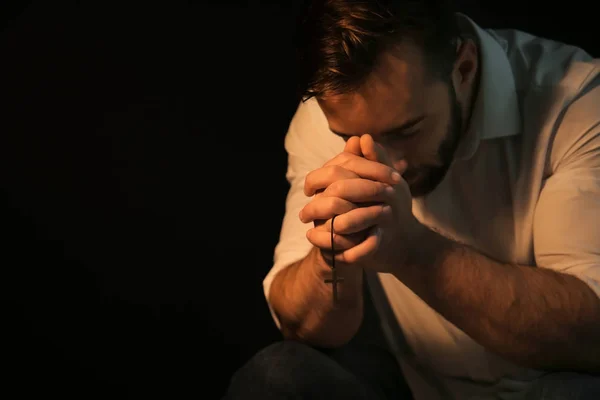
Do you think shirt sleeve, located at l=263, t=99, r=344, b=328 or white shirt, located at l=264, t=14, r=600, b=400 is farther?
shirt sleeve, located at l=263, t=99, r=344, b=328

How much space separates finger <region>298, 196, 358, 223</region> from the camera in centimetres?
93

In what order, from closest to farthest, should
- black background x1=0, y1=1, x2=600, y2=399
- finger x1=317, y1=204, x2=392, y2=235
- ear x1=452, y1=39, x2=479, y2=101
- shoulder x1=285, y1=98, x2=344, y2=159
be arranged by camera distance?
finger x1=317, y1=204, x2=392, y2=235 < ear x1=452, y1=39, x2=479, y2=101 < shoulder x1=285, y1=98, x2=344, y2=159 < black background x1=0, y1=1, x2=600, y2=399

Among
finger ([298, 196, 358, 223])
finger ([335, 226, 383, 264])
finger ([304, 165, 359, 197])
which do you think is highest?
finger ([304, 165, 359, 197])

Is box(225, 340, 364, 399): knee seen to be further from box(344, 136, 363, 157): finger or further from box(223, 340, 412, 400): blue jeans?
box(344, 136, 363, 157): finger

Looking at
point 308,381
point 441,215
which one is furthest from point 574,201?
point 308,381

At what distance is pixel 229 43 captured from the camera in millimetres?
1515

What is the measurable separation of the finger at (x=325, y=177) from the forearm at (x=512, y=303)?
0.16 metres

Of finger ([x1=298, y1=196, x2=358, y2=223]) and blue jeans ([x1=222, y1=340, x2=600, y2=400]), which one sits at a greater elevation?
finger ([x1=298, y1=196, x2=358, y2=223])

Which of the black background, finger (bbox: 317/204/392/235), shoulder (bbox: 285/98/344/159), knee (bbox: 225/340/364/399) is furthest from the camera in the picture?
the black background

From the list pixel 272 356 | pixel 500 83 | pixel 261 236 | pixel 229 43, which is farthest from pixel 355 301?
pixel 229 43

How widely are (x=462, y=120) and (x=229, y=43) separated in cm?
57

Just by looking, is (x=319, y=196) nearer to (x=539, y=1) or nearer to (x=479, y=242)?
(x=479, y=242)

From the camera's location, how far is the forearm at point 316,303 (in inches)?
43.1

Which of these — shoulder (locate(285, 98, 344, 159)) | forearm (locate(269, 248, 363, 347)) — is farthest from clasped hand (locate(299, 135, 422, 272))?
shoulder (locate(285, 98, 344, 159))
